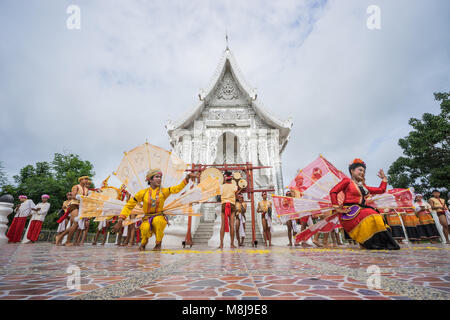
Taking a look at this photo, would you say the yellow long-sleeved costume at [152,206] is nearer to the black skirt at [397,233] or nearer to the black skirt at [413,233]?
the black skirt at [397,233]

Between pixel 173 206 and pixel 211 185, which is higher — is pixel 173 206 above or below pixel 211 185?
below

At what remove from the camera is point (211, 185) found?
15.7ft

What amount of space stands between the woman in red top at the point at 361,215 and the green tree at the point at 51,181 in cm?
1900

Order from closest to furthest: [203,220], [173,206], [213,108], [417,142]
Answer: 1. [173,206]
2. [203,220]
3. [213,108]
4. [417,142]

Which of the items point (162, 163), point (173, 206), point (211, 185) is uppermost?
point (162, 163)

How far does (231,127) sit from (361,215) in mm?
8976

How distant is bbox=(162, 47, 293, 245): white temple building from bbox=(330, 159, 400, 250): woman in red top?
6.26 metres

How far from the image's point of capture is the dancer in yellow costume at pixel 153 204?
171 inches

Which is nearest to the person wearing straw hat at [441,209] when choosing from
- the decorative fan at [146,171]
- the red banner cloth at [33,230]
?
the decorative fan at [146,171]

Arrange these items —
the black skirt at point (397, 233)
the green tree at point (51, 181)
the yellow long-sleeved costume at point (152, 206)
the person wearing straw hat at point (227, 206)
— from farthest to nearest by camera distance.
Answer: the green tree at point (51, 181)
the black skirt at point (397, 233)
the person wearing straw hat at point (227, 206)
the yellow long-sleeved costume at point (152, 206)

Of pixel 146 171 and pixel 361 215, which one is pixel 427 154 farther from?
pixel 146 171
